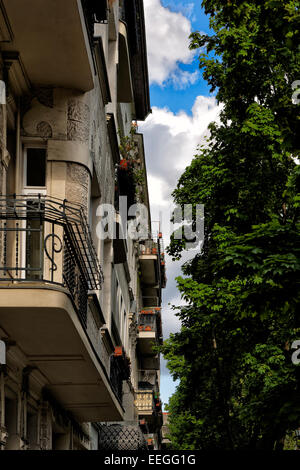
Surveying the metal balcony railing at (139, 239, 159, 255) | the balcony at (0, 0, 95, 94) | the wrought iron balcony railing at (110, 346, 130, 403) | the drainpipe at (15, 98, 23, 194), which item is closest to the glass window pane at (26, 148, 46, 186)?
the drainpipe at (15, 98, 23, 194)

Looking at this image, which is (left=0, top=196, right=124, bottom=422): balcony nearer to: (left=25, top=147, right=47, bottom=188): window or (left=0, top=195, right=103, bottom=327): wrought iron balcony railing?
(left=0, top=195, right=103, bottom=327): wrought iron balcony railing

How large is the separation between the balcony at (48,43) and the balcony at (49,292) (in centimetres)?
157

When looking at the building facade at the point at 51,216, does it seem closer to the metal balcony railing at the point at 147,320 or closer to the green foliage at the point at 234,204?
the green foliage at the point at 234,204

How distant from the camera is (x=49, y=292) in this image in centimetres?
823

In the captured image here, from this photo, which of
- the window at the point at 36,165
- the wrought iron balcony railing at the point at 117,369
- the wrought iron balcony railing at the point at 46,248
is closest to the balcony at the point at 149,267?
the wrought iron balcony railing at the point at 117,369

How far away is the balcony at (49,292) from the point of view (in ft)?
27.1

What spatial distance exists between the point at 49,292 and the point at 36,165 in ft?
11.2

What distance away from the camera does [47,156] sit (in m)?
11.1

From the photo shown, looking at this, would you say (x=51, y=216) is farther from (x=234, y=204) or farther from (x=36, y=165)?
(x=234, y=204)

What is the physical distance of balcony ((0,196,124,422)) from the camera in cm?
825

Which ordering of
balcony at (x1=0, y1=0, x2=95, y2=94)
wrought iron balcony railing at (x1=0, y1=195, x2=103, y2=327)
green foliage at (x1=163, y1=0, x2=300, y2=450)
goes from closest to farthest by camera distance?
balcony at (x1=0, y1=0, x2=95, y2=94)
wrought iron balcony railing at (x1=0, y1=195, x2=103, y2=327)
green foliage at (x1=163, y1=0, x2=300, y2=450)

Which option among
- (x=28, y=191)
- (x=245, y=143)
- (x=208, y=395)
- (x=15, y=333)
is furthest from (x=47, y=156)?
(x=208, y=395)

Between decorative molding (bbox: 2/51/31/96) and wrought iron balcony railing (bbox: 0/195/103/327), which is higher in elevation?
decorative molding (bbox: 2/51/31/96)
